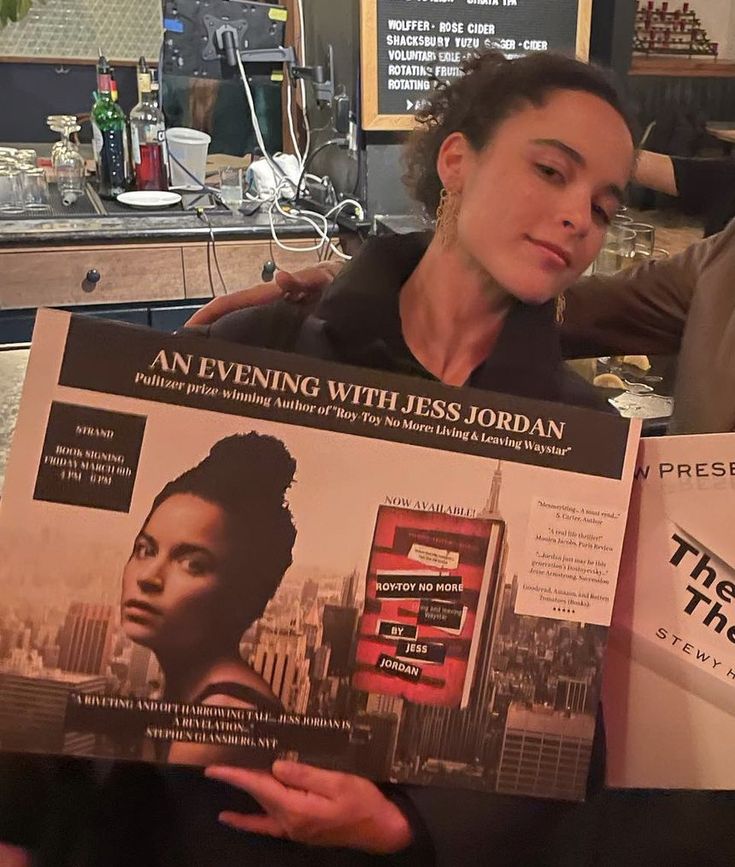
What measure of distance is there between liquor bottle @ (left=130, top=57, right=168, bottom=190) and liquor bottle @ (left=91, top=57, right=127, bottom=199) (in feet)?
0.11

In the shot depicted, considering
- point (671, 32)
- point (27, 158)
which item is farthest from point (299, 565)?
point (671, 32)

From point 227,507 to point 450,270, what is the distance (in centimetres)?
31

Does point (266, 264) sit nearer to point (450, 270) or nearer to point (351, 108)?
point (351, 108)

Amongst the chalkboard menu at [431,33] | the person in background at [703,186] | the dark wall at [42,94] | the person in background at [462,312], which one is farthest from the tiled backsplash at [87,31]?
the person in background at [462,312]

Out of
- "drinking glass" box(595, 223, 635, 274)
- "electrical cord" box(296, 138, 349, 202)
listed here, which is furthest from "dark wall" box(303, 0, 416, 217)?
"drinking glass" box(595, 223, 635, 274)

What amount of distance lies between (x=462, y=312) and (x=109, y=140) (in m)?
1.84

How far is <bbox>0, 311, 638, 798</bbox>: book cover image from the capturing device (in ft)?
1.98

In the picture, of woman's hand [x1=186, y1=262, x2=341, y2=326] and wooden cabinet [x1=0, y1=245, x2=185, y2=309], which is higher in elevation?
wooden cabinet [x1=0, y1=245, x2=185, y2=309]

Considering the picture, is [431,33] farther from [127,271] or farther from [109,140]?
[109,140]

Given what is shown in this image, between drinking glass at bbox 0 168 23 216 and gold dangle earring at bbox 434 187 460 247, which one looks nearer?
gold dangle earring at bbox 434 187 460 247

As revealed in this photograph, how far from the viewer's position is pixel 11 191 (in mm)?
2150

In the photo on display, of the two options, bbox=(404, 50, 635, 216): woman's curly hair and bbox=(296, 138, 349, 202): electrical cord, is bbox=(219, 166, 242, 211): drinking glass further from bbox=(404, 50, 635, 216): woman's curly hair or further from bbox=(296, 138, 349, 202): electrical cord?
bbox=(404, 50, 635, 216): woman's curly hair

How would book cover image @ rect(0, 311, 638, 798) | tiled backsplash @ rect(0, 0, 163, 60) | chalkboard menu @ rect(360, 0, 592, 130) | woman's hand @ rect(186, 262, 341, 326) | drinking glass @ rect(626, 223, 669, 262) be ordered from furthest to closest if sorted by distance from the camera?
tiled backsplash @ rect(0, 0, 163, 60) → chalkboard menu @ rect(360, 0, 592, 130) → drinking glass @ rect(626, 223, 669, 262) → woman's hand @ rect(186, 262, 341, 326) → book cover image @ rect(0, 311, 638, 798)

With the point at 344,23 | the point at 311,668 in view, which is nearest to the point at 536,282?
the point at 311,668
